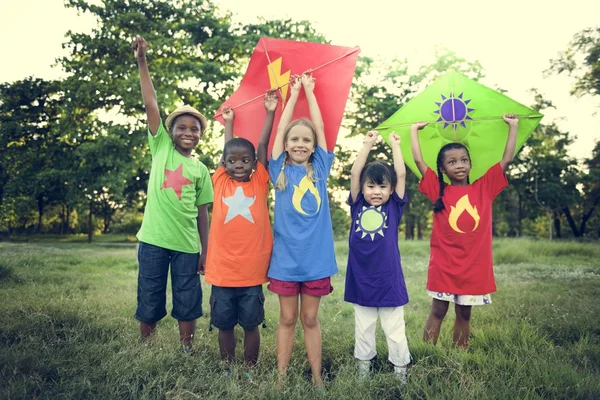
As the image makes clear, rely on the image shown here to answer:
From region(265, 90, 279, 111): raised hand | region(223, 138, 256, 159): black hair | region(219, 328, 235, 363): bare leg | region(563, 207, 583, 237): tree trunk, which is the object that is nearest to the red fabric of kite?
region(265, 90, 279, 111): raised hand

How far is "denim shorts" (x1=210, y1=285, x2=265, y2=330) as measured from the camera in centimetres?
327

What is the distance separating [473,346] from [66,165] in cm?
1906

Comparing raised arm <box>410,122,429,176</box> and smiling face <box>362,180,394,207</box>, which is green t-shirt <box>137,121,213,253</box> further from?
raised arm <box>410,122,429,176</box>

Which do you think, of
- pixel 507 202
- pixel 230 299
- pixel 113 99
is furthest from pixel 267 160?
pixel 507 202

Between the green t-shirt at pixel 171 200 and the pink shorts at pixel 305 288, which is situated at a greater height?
the green t-shirt at pixel 171 200

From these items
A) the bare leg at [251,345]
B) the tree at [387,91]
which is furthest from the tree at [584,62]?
the bare leg at [251,345]

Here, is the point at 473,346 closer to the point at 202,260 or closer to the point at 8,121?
the point at 202,260

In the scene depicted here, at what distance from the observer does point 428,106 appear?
411cm

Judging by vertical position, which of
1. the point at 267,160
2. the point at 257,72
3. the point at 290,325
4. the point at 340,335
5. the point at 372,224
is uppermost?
the point at 257,72

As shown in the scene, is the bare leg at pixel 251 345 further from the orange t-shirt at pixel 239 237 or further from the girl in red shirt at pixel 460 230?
the girl in red shirt at pixel 460 230

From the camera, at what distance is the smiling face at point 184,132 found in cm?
383

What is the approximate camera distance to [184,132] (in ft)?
12.6

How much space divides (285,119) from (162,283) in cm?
181

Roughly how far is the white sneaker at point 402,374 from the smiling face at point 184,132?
2.63 metres
